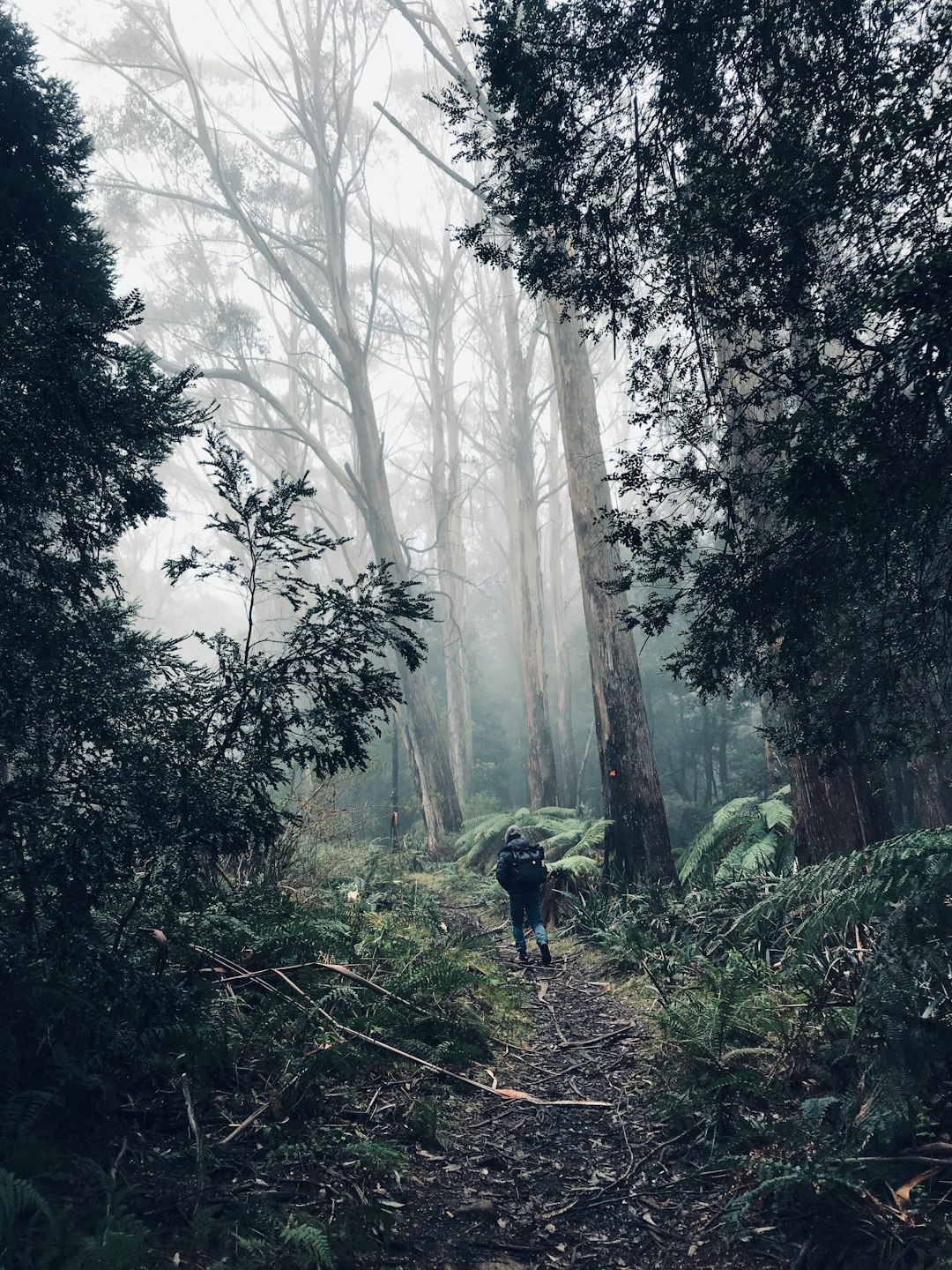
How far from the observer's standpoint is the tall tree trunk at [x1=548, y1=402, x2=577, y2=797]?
22.2m

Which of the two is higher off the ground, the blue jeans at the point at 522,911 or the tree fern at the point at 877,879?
the tree fern at the point at 877,879

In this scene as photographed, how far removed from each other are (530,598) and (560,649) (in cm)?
574

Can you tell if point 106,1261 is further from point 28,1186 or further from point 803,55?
point 803,55

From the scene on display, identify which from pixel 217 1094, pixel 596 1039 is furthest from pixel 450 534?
pixel 217 1094

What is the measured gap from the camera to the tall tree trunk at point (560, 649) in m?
22.2

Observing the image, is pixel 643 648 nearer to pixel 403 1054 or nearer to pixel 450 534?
pixel 403 1054

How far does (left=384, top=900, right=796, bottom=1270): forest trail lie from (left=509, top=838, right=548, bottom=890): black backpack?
268cm

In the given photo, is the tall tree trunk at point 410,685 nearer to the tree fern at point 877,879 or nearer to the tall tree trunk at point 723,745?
the tall tree trunk at point 723,745

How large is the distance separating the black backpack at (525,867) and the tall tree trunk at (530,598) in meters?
7.98

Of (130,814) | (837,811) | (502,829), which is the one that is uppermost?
(130,814)

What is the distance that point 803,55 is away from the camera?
3.34 meters

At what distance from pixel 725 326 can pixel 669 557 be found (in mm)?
1036

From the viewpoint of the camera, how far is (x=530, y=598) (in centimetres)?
1805

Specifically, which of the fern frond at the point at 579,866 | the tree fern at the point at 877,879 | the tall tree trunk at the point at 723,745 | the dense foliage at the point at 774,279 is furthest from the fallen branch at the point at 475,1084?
the tall tree trunk at the point at 723,745
